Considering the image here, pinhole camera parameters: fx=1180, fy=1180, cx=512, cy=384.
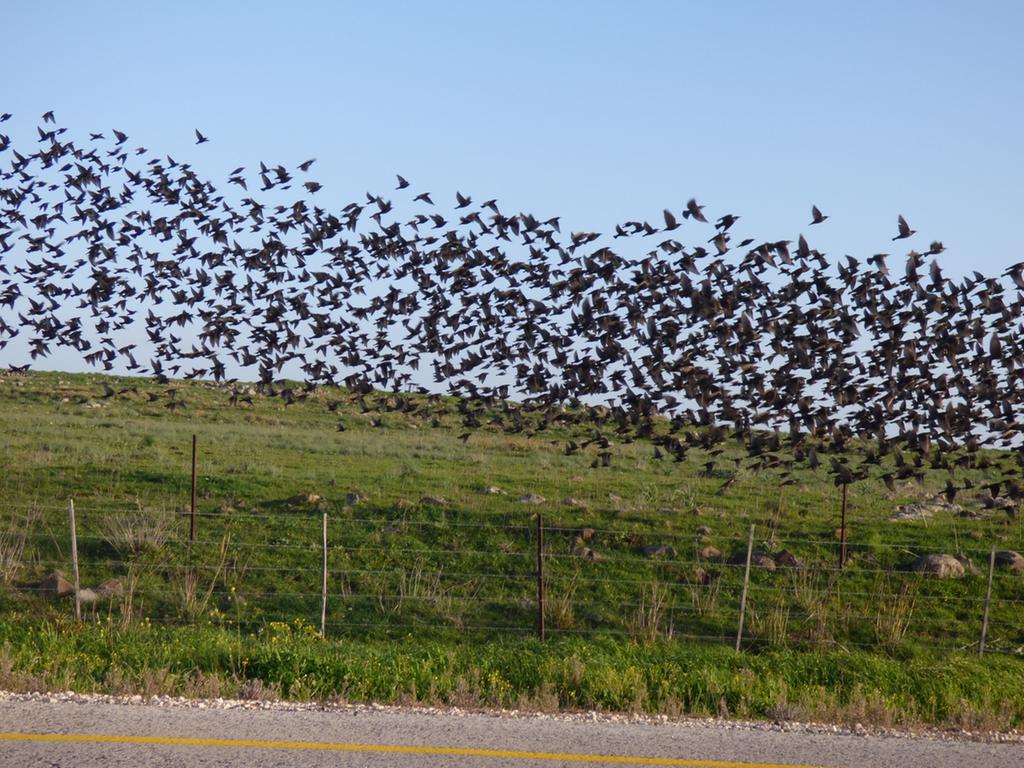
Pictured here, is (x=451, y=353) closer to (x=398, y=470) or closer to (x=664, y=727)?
(x=398, y=470)

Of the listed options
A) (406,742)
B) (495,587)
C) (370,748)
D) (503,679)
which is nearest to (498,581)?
(495,587)

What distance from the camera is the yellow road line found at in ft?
26.9

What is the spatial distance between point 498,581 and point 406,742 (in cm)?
1027

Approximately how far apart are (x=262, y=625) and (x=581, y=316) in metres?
7.96

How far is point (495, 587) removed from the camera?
18516mm

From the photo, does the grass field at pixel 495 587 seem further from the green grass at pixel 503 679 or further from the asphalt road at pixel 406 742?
the asphalt road at pixel 406 742

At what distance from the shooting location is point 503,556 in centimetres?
1977

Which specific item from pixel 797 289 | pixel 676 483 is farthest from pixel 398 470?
pixel 797 289

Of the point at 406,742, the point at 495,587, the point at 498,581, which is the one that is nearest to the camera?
the point at 406,742

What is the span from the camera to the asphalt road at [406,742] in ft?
26.2

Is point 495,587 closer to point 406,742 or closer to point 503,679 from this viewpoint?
point 503,679

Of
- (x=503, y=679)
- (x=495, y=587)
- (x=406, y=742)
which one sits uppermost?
(x=406, y=742)

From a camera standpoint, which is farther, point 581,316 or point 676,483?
point 676,483

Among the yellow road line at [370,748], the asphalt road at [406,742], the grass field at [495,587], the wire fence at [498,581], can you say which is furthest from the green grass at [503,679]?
the wire fence at [498,581]
